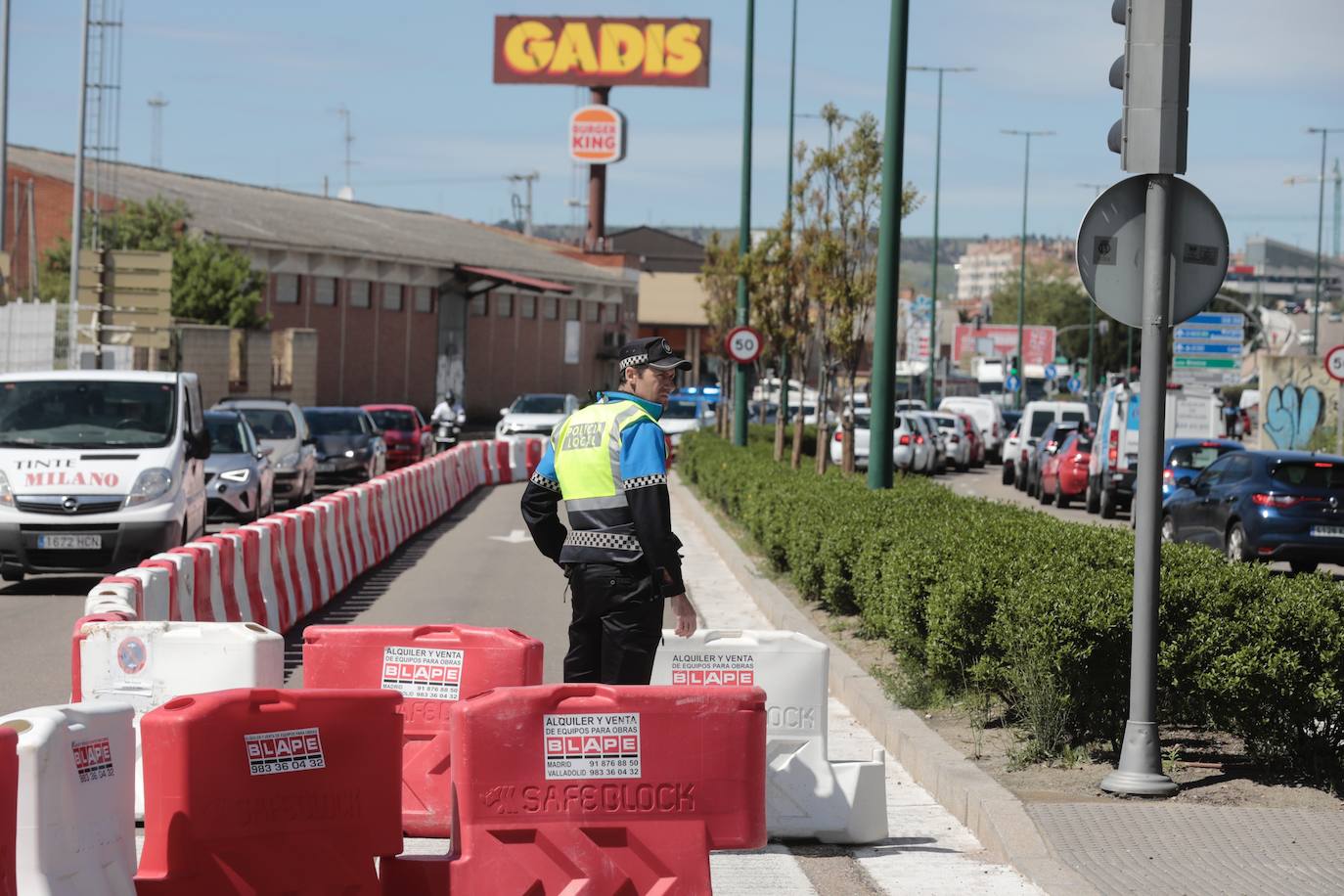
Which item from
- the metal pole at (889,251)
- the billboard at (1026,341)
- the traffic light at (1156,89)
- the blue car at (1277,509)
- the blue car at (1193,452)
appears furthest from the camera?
the billboard at (1026,341)

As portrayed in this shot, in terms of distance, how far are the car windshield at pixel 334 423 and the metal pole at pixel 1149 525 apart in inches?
1023

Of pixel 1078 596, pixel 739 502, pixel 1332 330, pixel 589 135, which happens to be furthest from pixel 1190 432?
pixel 1332 330

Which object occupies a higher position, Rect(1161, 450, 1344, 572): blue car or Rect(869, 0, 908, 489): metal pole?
Rect(869, 0, 908, 489): metal pole

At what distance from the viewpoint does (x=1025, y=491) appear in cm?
4091

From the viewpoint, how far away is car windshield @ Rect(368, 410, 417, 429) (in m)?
39.5

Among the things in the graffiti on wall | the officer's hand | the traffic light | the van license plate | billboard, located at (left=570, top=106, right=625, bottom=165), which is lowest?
the van license plate

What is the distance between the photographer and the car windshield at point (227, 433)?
2388 cm

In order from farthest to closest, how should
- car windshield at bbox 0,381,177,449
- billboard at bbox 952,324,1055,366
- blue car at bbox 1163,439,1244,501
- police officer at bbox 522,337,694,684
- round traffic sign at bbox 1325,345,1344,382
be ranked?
billboard at bbox 952,324,1055,366 < round traffic sign at bbox 1325,345,1344,382 < blue car at bbox 1163,439,1244,501 < car windshield at bbox 0,381,177,449 < police officer at bbox 522,337,694,684

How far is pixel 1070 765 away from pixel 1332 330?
142740 millimetres

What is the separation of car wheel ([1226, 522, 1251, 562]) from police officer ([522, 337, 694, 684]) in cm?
1537

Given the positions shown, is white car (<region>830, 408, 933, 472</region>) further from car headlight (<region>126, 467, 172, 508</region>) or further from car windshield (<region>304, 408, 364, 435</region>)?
car headlight (<region>126, 467, 172, 508</region>)

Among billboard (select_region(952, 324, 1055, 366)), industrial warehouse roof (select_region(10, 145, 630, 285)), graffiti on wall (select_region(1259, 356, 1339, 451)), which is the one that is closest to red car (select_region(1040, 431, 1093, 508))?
graffiti on wall (select_region(1259, 356, 1339, 451))

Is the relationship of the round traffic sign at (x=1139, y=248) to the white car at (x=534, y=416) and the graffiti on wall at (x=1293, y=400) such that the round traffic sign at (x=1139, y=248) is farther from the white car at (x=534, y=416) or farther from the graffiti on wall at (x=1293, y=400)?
the graffiti on wall at (x=1293, y=400)

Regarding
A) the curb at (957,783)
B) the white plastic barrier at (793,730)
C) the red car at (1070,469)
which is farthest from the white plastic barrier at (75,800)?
the red car at (1070,469)
